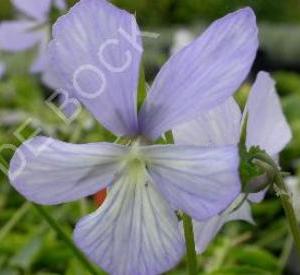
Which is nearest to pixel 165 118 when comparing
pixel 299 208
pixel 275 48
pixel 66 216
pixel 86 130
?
pixel 299 208

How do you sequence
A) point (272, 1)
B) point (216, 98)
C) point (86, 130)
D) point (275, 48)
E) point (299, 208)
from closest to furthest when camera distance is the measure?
1. point (216, 98)
2. point (299, 208)
3. point (86, 130)
4. point (275, 48)
5. point (272, 1)


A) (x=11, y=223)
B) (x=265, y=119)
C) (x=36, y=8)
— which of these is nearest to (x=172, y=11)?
(x=11, y=223)

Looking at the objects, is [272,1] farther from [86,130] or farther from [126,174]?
[126,174]

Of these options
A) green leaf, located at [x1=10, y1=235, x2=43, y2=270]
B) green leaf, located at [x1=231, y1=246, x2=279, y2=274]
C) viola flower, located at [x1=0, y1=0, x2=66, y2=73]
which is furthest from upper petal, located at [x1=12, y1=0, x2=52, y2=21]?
green leaf, located at [x1=231, y1=246, x2=279, y2=274]

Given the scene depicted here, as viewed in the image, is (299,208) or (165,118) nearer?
(165,118)

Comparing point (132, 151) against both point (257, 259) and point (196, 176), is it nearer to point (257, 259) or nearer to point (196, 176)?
point (196, 176)
